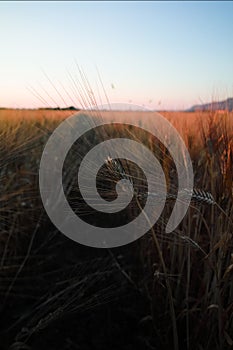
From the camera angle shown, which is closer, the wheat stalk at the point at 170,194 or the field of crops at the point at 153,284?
the wheat stalk at the point at 170,194

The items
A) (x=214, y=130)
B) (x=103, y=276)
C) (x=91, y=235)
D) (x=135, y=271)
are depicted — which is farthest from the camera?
(x=91, y=235)

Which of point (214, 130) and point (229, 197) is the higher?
point (214, 130)

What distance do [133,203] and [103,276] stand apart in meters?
0.82

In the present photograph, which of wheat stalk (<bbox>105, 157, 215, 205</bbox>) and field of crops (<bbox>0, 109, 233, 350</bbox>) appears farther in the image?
field of crops (<bbox>0, 109, 233, 350</bbox>)

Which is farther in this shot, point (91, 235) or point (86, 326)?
point (91, 235)

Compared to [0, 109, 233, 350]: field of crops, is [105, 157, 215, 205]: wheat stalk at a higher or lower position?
higher

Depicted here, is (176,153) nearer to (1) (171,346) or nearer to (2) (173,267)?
(2) (173,267)

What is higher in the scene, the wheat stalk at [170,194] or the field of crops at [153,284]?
the wheat stalk at [170,194]

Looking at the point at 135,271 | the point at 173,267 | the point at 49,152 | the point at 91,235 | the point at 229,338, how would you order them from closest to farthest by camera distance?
1. the point at 229,338
2. the point at 173,267
3. the point at 135,271
4. the point at 91,235
5. the point at 49,152

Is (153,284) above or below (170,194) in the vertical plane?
below

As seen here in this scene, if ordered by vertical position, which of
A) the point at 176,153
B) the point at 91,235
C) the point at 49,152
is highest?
the point at 176,153

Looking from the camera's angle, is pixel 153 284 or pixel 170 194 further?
pixel 153 284

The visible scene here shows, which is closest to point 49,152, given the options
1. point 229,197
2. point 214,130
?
point 214,130

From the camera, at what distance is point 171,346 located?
1280 millimetres
